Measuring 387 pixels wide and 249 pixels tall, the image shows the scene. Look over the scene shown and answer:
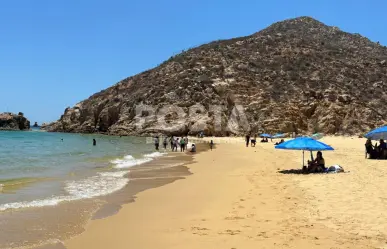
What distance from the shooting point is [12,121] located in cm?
12825

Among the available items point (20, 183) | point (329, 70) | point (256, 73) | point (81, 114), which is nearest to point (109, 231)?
point (20, 183)

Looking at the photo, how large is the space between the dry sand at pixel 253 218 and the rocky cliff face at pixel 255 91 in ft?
165

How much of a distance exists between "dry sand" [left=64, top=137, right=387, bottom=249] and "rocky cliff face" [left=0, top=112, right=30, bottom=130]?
12943cm

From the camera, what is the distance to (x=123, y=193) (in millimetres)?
11953

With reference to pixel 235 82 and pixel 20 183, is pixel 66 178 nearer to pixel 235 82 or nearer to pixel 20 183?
pixel 20 183

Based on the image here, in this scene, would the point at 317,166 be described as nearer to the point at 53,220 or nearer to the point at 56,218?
the point at 56,218

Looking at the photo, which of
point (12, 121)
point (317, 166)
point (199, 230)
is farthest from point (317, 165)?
point (12, 121)

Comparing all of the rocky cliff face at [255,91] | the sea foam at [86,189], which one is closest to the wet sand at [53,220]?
the sea foam at [86,189]

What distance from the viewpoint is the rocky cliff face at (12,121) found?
418 feet

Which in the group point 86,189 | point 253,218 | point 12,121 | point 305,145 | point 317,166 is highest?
point 12,121

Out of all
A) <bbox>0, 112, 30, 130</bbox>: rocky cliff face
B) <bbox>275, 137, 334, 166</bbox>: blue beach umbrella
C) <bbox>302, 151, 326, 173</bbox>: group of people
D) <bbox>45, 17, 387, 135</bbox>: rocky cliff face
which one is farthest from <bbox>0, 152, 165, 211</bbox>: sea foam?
<bbox>0, 112, 30, 130</bbox>: rocky cliff face

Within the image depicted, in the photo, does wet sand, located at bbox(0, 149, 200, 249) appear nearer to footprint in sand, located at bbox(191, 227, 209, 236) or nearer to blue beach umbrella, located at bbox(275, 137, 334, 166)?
footprint in sand, located at bbox(191, 227, 209, 236)

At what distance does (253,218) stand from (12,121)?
135 m

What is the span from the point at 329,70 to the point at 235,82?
1844 cm
